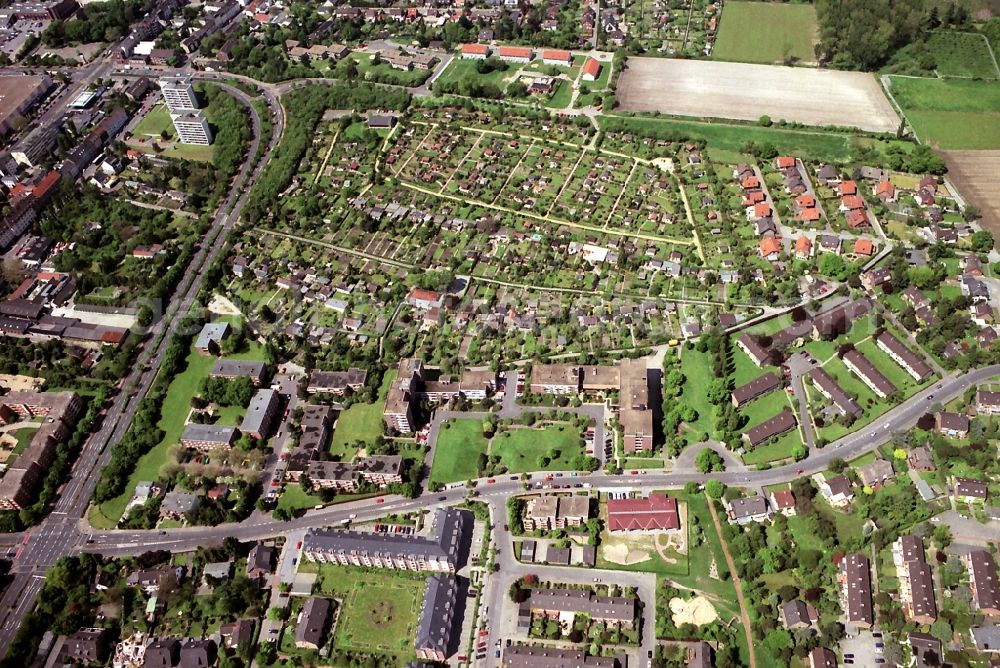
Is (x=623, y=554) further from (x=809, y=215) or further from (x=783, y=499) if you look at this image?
(x=809, y=215)

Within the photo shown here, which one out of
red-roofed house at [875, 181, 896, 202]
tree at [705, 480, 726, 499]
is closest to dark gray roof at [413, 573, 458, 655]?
tree at [705, 480, 726, 499]

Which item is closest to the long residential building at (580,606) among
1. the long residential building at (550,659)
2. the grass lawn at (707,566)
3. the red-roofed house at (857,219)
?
the long residential building at (550,659)

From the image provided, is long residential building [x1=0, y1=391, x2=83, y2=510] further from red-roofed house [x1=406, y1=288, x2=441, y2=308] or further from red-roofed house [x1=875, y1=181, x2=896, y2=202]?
red-roofed house [x1=875, y1=181, x2=896, y2=202]

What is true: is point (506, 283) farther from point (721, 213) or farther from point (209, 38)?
point (209, 38)

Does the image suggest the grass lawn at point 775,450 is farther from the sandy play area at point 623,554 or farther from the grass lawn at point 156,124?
the grass lawn at point 156,124

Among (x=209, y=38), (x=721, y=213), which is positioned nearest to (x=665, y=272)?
(x=721, y=213)

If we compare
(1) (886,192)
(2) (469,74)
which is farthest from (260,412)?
(1) (886,192)
